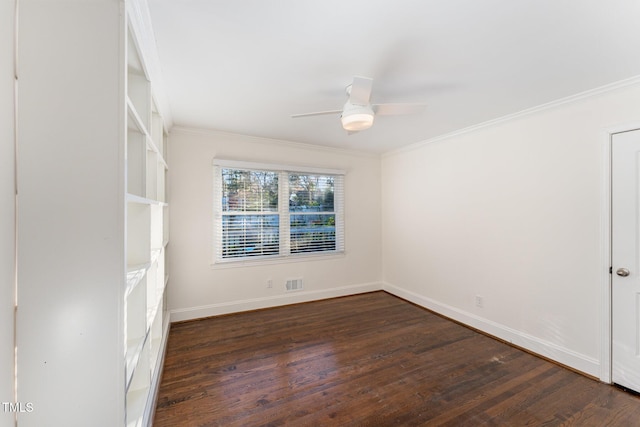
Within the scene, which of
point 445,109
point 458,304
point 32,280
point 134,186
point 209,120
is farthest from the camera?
point 458,304

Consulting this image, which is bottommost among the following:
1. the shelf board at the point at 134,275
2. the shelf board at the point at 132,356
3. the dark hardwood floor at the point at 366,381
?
the dark hardwood floor at the point at 366,381

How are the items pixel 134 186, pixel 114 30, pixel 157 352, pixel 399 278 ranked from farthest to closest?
pixel 399 278 < pixel 157 352 < pixel 134 186 < pixel 114 30

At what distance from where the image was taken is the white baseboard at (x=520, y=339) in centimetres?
236

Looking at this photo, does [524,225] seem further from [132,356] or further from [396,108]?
[132,356]

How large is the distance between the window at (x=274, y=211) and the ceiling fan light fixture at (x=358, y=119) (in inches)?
76.6

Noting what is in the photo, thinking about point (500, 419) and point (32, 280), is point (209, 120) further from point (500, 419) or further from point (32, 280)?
point (500, 419)

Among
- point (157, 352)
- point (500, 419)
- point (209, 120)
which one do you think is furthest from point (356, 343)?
point (209, 120)

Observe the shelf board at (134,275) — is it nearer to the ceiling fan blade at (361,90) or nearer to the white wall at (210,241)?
the ceiling fan blade at (361,90)

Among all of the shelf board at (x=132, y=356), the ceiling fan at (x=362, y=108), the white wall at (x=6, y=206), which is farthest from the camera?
the ceiling fan at (x=362, y=108)

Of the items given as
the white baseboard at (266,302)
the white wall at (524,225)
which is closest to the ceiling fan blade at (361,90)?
the white wall at (524,225)

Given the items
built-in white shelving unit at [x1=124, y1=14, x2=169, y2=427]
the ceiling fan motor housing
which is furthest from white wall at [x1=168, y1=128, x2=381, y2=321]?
the ceiling fan motor housing

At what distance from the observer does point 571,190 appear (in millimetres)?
2463

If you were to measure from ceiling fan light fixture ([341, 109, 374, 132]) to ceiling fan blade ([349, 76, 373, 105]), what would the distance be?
0.08m

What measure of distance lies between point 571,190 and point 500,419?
81.0 inches
